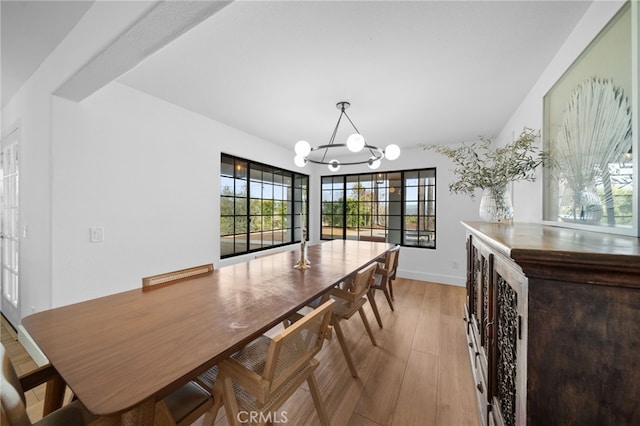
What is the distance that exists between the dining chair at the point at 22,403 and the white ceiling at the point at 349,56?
1834mm

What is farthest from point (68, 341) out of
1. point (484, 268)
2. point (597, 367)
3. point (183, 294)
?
point (484, 268)

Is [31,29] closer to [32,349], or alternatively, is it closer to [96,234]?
[96,234]

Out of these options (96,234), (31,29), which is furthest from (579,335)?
(31,29)

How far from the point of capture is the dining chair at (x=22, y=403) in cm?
67

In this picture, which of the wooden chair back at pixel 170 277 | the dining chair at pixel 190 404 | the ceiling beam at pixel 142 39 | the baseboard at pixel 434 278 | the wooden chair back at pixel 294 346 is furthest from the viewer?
the baseboard at pixel 434 278

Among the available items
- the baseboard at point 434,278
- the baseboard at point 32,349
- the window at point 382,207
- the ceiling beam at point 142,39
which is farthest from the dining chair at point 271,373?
the window at point 382,207

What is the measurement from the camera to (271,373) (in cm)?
95

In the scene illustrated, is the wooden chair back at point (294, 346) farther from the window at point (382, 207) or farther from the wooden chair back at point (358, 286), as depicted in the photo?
the window at point (382, 207)

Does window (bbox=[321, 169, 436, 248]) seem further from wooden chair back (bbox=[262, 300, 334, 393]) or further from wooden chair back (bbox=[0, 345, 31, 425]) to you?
wooden chair back (bbox=[0, 345, 31, 425])

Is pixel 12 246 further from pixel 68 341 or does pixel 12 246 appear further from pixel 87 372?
pixel 87 372

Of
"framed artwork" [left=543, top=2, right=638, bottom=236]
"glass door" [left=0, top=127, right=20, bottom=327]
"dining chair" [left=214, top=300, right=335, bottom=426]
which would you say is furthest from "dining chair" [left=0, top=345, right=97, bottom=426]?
"glass door" [left=0, top=127, right=20, bottom=327]

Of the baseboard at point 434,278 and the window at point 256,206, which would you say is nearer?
the window at point 256,206

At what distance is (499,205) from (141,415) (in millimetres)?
2398

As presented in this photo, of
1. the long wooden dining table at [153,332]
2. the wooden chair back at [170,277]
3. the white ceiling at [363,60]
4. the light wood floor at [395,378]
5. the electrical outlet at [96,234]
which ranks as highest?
the white ceiling at [363,60]
